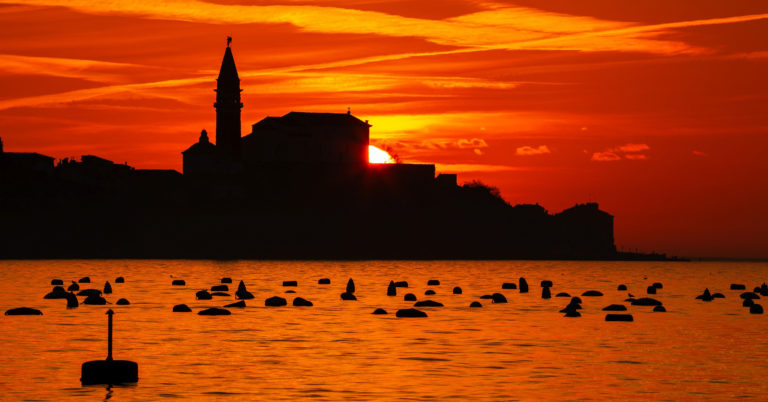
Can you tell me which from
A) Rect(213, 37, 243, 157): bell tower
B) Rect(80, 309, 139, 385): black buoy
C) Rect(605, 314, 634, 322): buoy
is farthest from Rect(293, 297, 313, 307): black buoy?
Rect(213, 37, 243, 157): bell tower

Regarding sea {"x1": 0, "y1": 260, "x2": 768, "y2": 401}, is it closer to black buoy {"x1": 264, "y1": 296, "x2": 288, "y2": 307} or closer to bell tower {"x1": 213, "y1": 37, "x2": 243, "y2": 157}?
black buoy {"x1": 264, "y1": 296, "x2": 288, "y2": 307}

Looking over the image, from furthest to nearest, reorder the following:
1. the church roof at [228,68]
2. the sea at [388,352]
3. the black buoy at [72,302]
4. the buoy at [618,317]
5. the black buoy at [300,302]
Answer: the church roof at [228,68] < the black buoy at [300,302] < the black buoy at [72,302] < the buoy at [618,317] < the sea at [388,352]

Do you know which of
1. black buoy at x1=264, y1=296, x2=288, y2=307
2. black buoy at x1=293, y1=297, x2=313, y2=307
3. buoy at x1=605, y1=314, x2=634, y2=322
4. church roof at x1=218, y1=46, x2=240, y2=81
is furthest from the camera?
church roof at x1=218, y1=46, x2=240, y2=81

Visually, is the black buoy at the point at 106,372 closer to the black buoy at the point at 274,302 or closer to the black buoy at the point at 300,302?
the black buoy at the point at 274,302

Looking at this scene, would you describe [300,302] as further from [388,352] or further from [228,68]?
[228,68]

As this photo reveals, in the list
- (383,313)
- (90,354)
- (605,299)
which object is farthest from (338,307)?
(90,354)

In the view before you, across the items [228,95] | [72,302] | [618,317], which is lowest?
[618,317]

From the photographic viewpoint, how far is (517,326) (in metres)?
73.2

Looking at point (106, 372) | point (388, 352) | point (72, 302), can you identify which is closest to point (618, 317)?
point (388, 352)

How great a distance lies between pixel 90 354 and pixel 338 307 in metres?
38.7

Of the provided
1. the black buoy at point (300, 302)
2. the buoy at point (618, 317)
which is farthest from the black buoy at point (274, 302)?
the buoy at point (618, 317)

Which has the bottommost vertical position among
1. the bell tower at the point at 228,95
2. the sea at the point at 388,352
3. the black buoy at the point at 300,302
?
the sea at the point at 388,352

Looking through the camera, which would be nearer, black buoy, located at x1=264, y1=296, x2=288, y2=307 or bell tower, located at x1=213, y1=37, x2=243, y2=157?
black buoy, located at x1=264, y1=296, x2=288, y2=307

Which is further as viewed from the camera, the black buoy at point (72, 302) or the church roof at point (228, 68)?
the church roof at point (228, 68)
